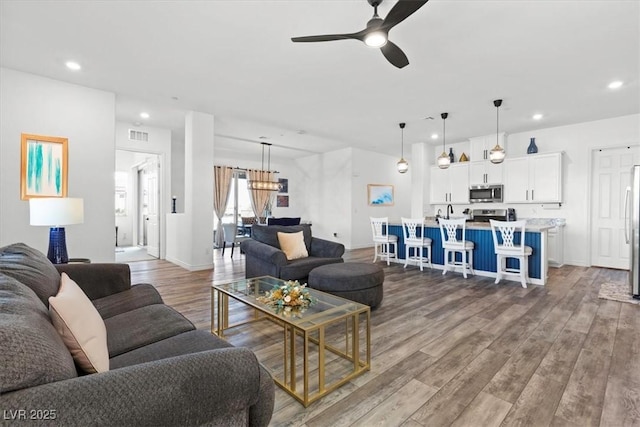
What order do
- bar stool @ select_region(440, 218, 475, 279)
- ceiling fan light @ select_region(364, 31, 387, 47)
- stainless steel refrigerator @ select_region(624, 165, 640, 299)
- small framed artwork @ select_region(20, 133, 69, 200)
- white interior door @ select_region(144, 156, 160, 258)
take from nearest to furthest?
ceiling fan light @ select_region(364, 31, 387, 47), stainless steel refrigerator @ select_region(624, 165, 640, 299), small framed artwork @ select_region(20, 133, 69, 200), bar stool @ select_region(440, 218, 475, 279), white interior door @ select_region(144, 156, 160, 258)

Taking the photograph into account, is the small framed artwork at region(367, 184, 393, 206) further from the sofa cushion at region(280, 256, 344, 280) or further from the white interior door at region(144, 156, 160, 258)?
the white interior door at region(144, 156, 160, 258)

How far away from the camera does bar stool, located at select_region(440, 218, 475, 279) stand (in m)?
5.03

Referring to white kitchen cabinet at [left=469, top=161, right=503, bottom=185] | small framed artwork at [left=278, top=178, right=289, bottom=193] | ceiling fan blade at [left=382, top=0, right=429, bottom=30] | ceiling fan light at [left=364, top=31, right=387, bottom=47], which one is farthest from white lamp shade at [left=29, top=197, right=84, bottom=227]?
white kitchen cabinet at [left=469, top=161, right=503, bottom=185]

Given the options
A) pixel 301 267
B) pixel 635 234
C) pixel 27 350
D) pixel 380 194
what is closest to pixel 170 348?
pixel 27 350

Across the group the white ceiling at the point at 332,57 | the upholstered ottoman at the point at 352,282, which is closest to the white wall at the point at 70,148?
the white ceiling at the point at 332,57

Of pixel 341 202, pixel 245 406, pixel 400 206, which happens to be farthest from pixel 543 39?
pixel 400 206

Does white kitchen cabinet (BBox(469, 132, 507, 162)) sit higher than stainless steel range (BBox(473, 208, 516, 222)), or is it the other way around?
white kitchen cabinet (BBox(469, 132, 507, 162))

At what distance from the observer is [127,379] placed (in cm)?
93

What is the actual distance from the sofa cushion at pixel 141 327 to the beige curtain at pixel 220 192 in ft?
22.9

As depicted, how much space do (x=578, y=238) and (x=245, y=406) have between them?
730 cm

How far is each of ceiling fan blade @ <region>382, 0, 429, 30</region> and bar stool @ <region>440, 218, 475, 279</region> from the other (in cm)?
355

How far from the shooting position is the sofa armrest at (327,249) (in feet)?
14.1

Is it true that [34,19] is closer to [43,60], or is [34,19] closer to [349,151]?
[43,60]

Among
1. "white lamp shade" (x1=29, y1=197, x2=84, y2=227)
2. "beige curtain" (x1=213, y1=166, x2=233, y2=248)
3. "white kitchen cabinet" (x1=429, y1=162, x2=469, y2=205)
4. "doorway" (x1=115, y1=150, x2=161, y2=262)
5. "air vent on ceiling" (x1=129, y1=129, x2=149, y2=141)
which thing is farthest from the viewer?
"beige curtain" (x1=213, y1=166, x2=233, y2=248)
